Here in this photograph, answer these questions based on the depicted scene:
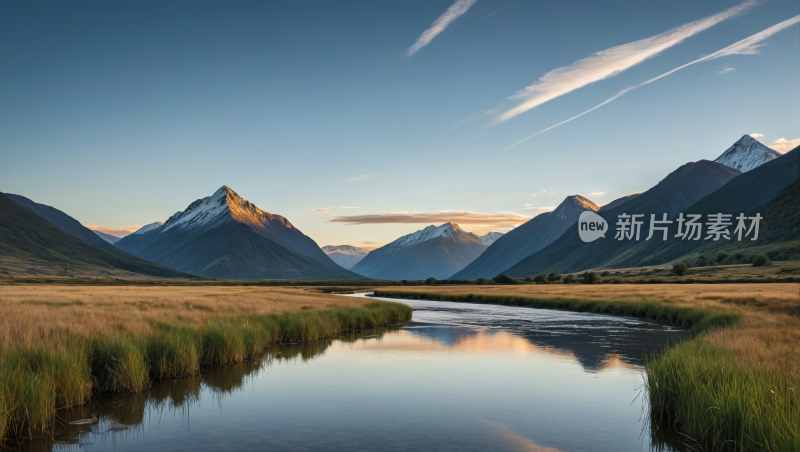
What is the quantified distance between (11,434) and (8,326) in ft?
29.3

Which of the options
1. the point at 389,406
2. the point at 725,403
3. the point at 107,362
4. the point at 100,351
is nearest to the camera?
the point at 725,403

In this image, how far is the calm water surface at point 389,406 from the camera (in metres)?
13.3

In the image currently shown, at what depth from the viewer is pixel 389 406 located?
17.1 m

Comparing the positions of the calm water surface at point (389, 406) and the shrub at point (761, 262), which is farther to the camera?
the shrub at point (761, 262)

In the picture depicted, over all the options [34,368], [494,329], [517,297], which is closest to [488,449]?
[34,368]

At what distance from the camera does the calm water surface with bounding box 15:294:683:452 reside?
1330 centimetres

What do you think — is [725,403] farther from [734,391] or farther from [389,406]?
[389,406]

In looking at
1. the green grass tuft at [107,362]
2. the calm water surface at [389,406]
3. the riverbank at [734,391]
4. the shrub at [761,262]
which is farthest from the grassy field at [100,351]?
the shrub at [761,262]

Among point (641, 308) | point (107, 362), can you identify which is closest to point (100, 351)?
point (107, 362)

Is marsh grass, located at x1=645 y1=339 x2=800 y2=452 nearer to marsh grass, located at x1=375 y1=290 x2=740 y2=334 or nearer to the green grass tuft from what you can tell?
the green grass tuft

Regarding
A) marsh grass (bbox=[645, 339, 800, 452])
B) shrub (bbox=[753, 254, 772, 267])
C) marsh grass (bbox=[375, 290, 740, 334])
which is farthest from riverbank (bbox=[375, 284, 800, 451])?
shrub (bbox=[753, 254, 772, 267])

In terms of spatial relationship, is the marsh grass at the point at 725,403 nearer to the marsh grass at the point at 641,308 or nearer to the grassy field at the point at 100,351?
the grassy field at the point at 100,351

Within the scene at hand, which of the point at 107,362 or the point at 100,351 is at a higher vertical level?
the point at 100,351

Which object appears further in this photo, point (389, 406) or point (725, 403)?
point (389, 406)
